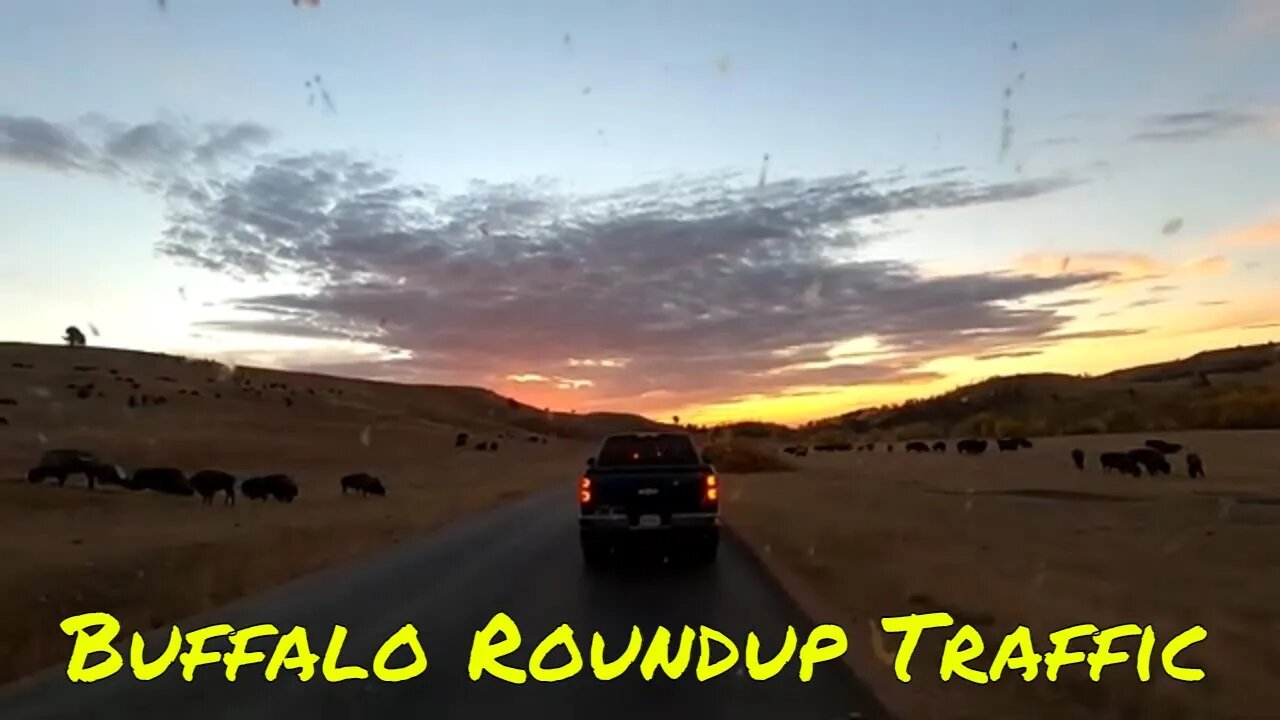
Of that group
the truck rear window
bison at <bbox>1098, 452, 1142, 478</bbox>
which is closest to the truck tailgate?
the truck rear window

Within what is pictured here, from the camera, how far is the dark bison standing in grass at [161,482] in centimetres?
4375

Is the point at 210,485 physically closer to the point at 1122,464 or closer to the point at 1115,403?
the point at 1122,464

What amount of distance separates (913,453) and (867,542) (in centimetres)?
7130

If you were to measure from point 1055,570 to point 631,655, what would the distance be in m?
9.77

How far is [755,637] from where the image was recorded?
13.4 meters

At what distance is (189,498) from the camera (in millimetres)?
44219

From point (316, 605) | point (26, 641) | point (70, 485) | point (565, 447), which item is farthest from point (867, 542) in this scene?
point (565, 447)

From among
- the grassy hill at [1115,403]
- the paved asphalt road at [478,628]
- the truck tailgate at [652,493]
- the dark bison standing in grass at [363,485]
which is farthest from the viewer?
the grassy hill at [1115,403]

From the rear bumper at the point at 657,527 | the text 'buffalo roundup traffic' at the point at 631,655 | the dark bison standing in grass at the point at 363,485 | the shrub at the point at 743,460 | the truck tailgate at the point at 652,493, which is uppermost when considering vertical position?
the shrub at the point at 743,460

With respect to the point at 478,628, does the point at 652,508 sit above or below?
above

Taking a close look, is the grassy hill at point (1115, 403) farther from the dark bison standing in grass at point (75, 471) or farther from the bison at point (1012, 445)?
the dark bison standing in grass at point (75, 471)

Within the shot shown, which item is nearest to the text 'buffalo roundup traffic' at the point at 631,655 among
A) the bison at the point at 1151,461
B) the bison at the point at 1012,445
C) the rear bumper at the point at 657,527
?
the rear bumper at the point at 657,527

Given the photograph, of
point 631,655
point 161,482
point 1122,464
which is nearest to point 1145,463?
point 1122,464

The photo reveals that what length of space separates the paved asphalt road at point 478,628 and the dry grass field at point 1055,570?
0.96 m
